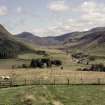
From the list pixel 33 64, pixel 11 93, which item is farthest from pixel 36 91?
pixel 33 64

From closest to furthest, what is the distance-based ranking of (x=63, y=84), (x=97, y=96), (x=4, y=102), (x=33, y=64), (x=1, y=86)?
1. (x=4, y=102)
2. (x=97, y=96)
3. (x=1, y=86)
4. (x=63, y=84)
5. (x=33, y=64)

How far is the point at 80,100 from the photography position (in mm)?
55156

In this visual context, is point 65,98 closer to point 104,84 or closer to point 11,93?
point 11,93

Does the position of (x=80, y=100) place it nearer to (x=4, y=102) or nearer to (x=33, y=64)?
(x=4, y=102)

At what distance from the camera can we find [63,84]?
69.3 metres

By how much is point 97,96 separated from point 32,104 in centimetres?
1403

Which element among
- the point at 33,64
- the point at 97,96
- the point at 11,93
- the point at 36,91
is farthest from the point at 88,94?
the point at 33,64

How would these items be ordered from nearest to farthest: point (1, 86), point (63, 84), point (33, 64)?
point (1, 86) < point (63, 84) < point (33, 64)

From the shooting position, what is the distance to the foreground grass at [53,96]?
51750mm

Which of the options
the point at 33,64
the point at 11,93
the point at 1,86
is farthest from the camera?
the point at 33,64

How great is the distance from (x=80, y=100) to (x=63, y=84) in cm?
1443

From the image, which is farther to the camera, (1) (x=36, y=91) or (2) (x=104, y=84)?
(2) (x=104, y=84)

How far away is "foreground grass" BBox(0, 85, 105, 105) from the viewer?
5175cm

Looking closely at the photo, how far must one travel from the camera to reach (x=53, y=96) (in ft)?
183
